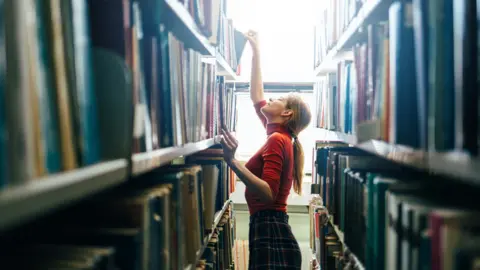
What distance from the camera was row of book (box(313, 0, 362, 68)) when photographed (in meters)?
1.61

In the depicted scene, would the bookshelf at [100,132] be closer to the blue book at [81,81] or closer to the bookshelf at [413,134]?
the blue book at [81,81]

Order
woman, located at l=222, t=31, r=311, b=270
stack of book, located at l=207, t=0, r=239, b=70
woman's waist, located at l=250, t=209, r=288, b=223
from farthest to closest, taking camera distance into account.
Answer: woman's waist, located at l=250, t=209, r=288, b=223
woman, located at l=222, t=31, r=311, b=270
stack of book, located at l=207, t=0, r=239, b=70

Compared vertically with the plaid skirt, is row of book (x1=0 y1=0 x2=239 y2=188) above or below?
above

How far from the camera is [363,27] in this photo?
1.44 metres

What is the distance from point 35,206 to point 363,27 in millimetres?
1290

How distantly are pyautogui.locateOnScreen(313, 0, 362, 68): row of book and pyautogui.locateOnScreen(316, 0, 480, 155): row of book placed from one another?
427 millimetres

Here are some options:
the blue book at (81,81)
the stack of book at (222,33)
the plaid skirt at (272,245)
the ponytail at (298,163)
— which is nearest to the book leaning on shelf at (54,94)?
the blue book at (81,81)

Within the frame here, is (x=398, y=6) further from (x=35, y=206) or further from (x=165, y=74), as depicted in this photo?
(x=35, y=206)

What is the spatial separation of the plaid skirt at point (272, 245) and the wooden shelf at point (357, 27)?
0.89m

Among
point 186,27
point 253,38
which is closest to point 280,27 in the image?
point 253,38

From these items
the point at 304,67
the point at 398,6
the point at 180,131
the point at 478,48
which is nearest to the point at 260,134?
the point at 304,67

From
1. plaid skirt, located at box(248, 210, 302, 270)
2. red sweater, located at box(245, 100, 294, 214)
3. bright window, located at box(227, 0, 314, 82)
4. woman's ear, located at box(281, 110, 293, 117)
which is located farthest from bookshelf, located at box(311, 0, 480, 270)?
bright window, located at box(227, 0, 314, 82)

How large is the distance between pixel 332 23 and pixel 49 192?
77.0 inches

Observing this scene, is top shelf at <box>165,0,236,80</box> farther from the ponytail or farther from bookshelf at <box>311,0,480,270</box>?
the ponytail
